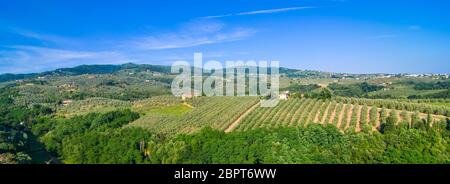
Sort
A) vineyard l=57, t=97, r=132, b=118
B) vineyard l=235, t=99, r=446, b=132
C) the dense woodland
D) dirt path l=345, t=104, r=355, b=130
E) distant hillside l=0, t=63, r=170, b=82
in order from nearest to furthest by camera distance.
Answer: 1. the dense woodland
2. vineyard l=235, t=99, r=446, b=132
3. dirt path l=345, t=104, r=355, b=130
4. vineyard l=57, t=97, r=132, b=118
5. distant hillside l=0, t=63, r=170, b=82

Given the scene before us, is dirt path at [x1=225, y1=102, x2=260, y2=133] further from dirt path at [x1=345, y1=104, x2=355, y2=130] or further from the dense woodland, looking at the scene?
dirt path at [x1=345, y1=104, x2=355, y2=130]

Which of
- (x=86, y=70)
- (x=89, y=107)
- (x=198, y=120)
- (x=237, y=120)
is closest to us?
(x=237, y=120)

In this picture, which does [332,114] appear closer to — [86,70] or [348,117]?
[348,117]

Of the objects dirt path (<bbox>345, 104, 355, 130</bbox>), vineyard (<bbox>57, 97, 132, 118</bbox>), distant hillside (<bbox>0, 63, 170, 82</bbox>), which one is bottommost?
vineyard (<bbox>57, 97, 132, 118</bbox>)

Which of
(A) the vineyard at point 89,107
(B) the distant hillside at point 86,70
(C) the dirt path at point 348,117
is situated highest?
(B) the distant hillside at point 86,70

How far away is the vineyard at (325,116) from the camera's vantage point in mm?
30000

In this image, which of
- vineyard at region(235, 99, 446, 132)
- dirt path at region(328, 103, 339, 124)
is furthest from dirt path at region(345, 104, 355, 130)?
dirt path at region(328, 103, 339, 124)

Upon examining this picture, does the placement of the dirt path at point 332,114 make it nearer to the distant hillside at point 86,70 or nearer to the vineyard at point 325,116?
the vineyard at point 325,116

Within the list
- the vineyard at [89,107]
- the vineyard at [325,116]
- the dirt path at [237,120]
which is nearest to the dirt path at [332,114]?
the vineyard at [325,116]

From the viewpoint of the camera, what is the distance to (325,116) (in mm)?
34219

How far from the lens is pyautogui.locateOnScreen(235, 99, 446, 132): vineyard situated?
30000 millimetres

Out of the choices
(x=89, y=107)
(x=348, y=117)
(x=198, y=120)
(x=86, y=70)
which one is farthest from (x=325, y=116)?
(x=86, y=70)

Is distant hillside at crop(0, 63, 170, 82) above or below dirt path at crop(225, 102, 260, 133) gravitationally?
above
